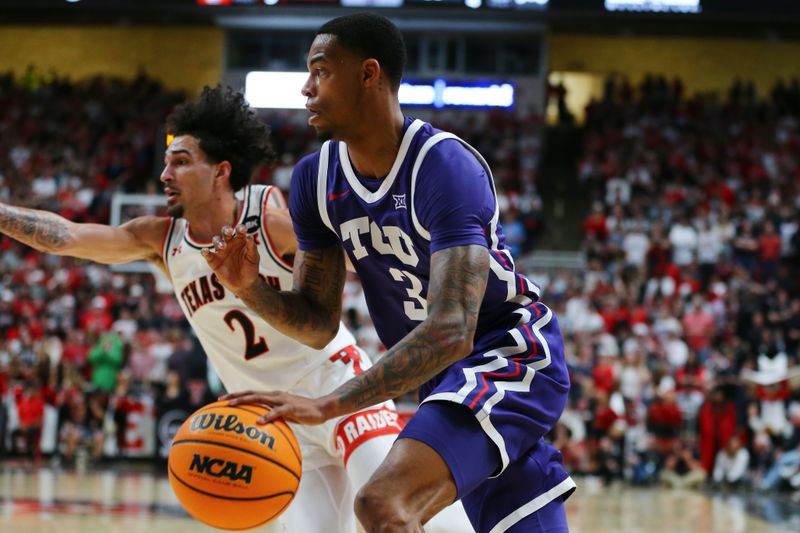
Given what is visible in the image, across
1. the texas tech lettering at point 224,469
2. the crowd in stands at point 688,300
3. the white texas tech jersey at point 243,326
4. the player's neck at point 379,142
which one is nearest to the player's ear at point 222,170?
the white texas tech jersey at point 243,326

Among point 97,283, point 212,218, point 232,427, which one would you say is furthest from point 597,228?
point 232,427

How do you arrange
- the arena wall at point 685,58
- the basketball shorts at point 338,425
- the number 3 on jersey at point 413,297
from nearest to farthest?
the number 3 on jersey at point 413,297 < the basketball shorts at point 338,425 < the arena wall at point 685,58

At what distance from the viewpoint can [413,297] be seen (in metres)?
3.50

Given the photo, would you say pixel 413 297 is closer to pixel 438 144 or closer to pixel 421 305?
pixel 421 305

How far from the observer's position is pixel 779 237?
16.8 metres

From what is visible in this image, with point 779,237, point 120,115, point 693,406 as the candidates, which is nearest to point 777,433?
point 693,406

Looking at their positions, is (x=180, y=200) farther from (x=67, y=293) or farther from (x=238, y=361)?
(x=67, y=293)

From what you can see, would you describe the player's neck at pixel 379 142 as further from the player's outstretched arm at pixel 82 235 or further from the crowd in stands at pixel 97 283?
the crowd in stands at pixel 97 283

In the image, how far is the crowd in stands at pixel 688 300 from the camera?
1331 centimetres

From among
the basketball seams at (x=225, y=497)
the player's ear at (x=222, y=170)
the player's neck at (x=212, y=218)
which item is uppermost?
the player's ear at (x=222, y=170)

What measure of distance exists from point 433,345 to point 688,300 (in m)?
13.4

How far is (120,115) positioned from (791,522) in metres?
18.0

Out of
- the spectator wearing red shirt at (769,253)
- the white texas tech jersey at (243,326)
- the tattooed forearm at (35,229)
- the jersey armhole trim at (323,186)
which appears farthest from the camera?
the spectator wearing red shirt at (769,253)

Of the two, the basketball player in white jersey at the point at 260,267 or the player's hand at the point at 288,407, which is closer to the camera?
the player's hand at the point at 288,407
